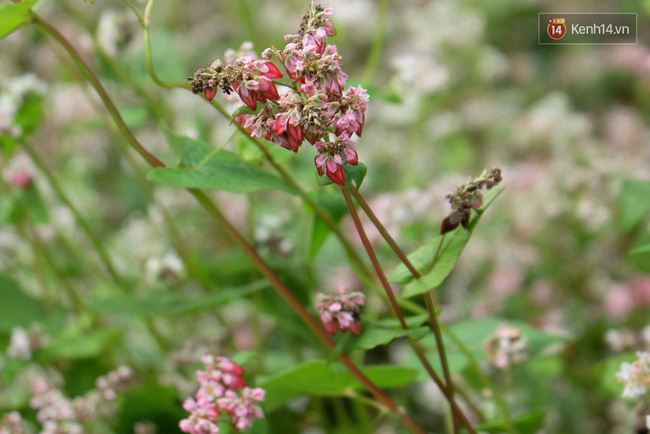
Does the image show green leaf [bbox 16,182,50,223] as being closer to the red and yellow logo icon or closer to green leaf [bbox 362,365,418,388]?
green leaf [bbox 362,365,418,388]

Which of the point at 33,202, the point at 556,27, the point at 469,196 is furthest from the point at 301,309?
the point at 556,27

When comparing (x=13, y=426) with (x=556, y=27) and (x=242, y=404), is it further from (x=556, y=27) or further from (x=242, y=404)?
(x=556, y=27)

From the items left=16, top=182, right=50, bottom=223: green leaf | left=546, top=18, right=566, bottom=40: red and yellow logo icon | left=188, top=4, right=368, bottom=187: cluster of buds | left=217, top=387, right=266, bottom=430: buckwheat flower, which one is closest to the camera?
left=188, top=4, right=368, bottom=187: cluster of buds

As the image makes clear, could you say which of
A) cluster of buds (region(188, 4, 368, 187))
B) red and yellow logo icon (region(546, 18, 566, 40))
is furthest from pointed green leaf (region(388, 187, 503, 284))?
red and yellow logo icon (region(546, 18, 566, 40))

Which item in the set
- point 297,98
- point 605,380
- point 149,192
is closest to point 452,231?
point 297,98

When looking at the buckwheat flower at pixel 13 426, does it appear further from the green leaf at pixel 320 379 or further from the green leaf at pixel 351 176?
the green leaf at pixel 351 176

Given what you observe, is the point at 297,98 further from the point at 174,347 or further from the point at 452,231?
the point at 174,347
